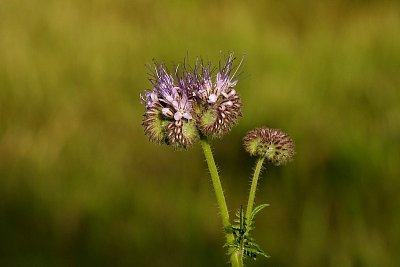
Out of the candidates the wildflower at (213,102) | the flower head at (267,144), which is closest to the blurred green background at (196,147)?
the flower head at (267,144)

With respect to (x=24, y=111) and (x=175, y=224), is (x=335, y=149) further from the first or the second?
(x=24, y=111)

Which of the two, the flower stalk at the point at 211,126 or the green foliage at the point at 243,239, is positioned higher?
the flower stalk at the point at 211,126

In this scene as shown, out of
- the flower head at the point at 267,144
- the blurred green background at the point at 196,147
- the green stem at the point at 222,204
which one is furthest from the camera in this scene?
the blurred green background at the point at 196,147

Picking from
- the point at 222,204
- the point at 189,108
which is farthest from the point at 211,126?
the point at 222,204

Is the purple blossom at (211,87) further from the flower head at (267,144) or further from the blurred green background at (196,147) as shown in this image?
the blurred green background at (196,147)

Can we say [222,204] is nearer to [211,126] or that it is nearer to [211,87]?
[211,126]

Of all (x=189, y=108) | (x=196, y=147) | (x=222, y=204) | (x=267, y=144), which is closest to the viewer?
(x=222, y=204)

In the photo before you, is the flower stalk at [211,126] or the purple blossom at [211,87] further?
the purple blossom at [211,87]

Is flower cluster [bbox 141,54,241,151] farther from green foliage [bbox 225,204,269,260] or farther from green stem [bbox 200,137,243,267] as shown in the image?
green foliage [bbox 225,204,269,260]
